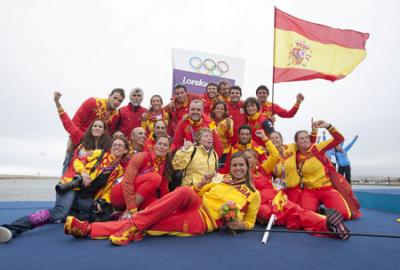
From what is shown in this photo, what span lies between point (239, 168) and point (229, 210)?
49cm

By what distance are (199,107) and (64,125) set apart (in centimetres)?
208

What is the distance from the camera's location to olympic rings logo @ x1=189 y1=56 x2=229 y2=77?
7730mm

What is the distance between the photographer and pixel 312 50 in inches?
216

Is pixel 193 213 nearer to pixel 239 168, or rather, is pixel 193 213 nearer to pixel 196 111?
pixel 239 168

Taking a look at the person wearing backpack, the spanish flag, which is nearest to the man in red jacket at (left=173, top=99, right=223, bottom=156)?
the person wearing backpack

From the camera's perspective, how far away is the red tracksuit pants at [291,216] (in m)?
2.85

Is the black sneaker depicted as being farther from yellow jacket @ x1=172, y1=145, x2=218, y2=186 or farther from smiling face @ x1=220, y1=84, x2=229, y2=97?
smiling face @ x1=220, y1=84, x2=229, y2=97

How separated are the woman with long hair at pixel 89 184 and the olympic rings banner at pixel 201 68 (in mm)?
4560

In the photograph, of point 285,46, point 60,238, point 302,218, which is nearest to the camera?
point 60,238

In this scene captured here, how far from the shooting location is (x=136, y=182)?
302 cm

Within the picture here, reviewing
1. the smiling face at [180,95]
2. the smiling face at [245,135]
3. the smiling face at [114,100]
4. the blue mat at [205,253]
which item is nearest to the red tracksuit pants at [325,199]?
the blue mat at [205,253]

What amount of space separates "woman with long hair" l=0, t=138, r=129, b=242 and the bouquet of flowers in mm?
1453

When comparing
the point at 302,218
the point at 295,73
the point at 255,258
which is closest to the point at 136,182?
the point at 255,258

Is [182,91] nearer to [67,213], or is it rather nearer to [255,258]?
[67,213]
